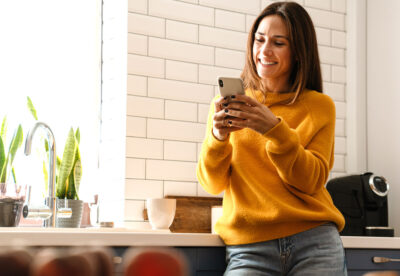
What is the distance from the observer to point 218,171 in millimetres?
1288

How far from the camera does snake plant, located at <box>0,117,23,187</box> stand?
2.06m

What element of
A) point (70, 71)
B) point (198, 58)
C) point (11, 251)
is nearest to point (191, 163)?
point (198, 58)

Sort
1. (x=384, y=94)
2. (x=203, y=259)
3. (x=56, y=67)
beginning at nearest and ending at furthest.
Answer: (x=203, y=259)
(x=56, y=67)
(x=384, y=94)

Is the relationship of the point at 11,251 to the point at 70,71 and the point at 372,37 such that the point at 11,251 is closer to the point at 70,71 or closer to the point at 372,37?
the point at 70,71

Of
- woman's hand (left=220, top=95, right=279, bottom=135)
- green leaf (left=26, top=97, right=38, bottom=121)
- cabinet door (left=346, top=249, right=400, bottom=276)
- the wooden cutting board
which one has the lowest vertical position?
cabinet door (left=346, top=249, right=400, bottom=276)

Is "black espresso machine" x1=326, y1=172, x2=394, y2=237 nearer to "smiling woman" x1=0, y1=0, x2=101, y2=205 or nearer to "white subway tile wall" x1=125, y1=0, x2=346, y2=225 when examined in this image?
"white subway tile wall" x1=125, y1=0, x2=346, y2=225

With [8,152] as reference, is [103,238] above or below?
below

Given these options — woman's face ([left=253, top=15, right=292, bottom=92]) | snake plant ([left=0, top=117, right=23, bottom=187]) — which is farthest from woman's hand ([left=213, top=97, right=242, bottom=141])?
snake plant ([left=0, top=117, right=23, bottom=187])

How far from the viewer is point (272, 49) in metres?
1.35

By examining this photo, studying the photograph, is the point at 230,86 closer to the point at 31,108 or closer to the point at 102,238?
the point at 102,238

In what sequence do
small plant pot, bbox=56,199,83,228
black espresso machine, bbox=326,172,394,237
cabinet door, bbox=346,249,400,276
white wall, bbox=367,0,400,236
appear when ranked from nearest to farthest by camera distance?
cabinet door, bbox=346,249,400,276, small plant pot, bbox=56,199,83,228, black espresso machine, bbox=326,172,394,237, white wall, bbox=367,0,400,236

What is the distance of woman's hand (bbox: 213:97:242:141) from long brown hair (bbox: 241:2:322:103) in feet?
0.67

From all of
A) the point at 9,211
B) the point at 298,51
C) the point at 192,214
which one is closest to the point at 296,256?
the point at 298,51

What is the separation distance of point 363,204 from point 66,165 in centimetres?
123
